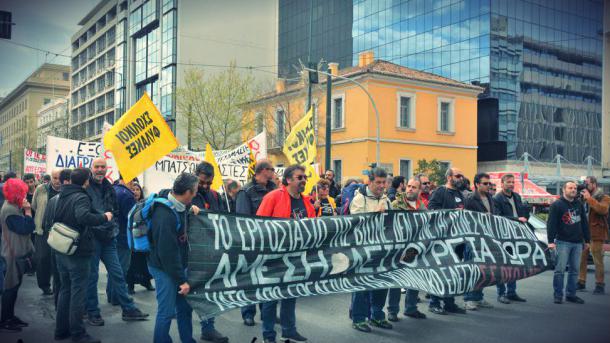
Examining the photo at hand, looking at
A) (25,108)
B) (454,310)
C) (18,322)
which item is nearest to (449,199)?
(454,310)

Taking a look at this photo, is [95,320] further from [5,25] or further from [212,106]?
[212,106]

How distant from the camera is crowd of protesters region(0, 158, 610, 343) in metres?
5.06

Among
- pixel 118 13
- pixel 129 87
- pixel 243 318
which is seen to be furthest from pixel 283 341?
pixel 118 13

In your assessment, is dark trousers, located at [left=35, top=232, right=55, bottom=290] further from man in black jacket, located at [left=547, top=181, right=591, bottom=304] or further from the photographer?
the photographer

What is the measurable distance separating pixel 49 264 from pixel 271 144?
28.9 meters

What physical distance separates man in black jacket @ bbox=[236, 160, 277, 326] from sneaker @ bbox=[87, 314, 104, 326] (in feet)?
5.56

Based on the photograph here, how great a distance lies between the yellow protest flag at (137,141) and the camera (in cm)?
754

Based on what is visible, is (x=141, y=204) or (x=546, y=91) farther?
(x=546, y=91)

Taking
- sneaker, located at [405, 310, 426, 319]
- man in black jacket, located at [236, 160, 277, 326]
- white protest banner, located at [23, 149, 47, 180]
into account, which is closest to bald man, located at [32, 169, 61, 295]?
man in black jacket, located at [236, 160, 277, 326]

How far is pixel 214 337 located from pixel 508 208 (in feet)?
16.1

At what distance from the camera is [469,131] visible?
3741cm

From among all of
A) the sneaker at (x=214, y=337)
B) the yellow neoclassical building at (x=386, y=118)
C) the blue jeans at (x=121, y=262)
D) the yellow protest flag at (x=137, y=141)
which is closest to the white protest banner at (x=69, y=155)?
the blue jeans at (x=121, y=262)

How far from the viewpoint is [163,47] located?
51.8 meters

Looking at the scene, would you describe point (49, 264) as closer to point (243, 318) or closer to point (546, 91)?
point (243, 318)
